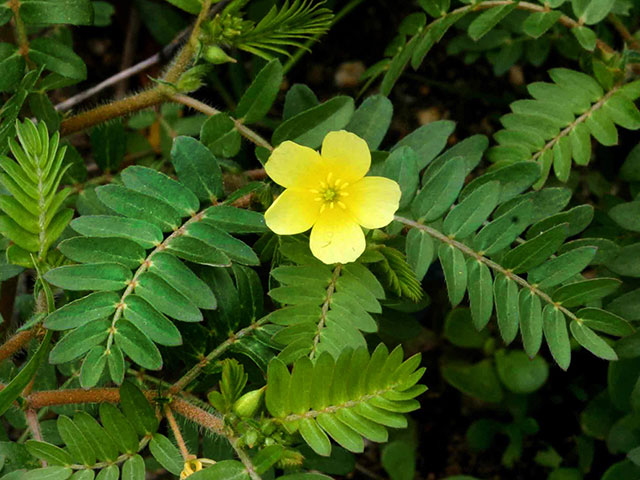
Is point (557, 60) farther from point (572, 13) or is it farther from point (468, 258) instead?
point (468, 258)

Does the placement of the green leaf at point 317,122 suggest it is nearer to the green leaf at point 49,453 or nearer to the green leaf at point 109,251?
the green leaf at point 109,251

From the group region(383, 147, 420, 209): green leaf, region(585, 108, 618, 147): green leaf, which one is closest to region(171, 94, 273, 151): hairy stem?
region(383, 147, 420, 209): green leaf

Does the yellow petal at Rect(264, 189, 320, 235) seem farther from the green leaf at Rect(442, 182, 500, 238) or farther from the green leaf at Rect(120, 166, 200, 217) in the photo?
the green leaf at Rect(442, 182, 500, 238)

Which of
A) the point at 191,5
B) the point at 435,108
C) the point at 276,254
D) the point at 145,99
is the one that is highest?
the point at 435,108


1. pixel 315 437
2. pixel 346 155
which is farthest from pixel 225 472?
pixel 346 155

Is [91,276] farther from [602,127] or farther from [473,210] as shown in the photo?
[602,127]

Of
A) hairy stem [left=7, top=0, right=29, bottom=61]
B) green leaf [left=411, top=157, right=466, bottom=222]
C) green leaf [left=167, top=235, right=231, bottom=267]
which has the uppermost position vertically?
hairy stem [left=7, top=0, right=29, bottom=61]
